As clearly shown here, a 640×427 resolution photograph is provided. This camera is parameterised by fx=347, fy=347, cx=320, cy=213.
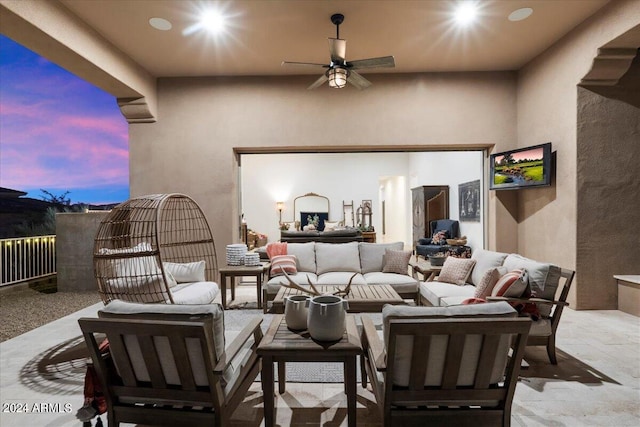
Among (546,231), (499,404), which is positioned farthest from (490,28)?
(499,404)

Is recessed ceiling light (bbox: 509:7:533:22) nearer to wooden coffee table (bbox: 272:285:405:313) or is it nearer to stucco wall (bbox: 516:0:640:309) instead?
stucco wall (bbox: 516:0:640:309)

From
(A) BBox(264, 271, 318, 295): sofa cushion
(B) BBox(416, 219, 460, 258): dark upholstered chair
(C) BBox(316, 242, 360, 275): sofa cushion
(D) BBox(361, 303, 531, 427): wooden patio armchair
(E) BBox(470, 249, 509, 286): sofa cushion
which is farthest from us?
(B) BBox(416, 219, 460, 258): dark upholstered chair

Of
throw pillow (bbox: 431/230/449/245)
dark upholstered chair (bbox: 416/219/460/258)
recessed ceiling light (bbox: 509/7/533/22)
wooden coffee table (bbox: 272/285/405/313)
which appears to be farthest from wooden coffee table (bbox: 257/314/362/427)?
throw pillow (bbox: 431/230/449/245)

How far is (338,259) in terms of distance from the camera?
4.53 meters

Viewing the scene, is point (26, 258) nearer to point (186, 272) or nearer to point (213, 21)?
point (186, 272)

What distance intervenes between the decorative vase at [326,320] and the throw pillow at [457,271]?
2.43 metres

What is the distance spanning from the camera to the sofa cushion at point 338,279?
13.1 feet

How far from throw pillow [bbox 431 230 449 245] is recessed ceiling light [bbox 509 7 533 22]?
172 inches

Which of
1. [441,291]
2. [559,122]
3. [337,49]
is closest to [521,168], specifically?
[559,122]

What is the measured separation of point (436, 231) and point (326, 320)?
270 inches

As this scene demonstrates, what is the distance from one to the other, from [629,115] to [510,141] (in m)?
1.48

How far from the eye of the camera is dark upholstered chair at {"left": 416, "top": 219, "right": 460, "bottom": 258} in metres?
7.18

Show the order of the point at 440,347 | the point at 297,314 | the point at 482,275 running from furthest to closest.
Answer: the point at 482,275
the point at 297,314
the point at 440,347

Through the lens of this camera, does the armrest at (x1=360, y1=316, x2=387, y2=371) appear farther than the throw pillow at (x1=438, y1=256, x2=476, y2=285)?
No
